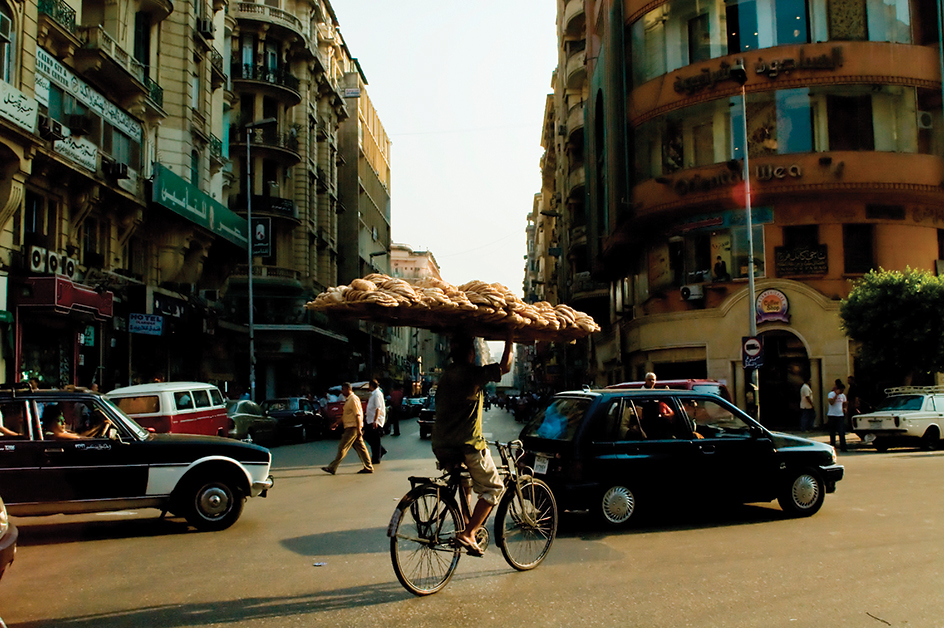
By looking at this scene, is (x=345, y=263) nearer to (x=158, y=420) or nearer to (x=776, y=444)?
(x=158, y=420)

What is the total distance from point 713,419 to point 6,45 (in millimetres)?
17865

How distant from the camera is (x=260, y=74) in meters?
48.0

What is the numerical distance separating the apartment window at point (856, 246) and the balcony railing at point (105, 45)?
2386 centimetres

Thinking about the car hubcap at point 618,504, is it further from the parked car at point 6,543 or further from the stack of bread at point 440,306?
the parked car at point 6,543

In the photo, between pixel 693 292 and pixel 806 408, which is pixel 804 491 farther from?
pixel 693 292

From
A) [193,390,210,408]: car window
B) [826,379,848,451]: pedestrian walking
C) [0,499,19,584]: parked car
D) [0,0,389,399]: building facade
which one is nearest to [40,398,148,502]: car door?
[0,499,19,584]: parked car

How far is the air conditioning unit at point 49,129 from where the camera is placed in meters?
20.7

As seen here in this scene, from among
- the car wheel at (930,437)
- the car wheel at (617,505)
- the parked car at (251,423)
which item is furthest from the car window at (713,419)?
the parked car at (251,423)

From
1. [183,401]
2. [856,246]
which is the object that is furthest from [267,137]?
[183,401]

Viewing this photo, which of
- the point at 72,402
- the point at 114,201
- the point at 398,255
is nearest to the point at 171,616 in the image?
the point at 72,402

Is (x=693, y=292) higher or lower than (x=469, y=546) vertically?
higher

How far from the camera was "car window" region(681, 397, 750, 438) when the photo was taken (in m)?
9.97

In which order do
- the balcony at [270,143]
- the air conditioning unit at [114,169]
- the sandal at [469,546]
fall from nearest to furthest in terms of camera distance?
the sandal at [469,546]
the air conditioning unit at [114,169]
the balcony at [270,143]

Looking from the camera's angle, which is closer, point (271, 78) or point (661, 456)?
point (661, 456)
